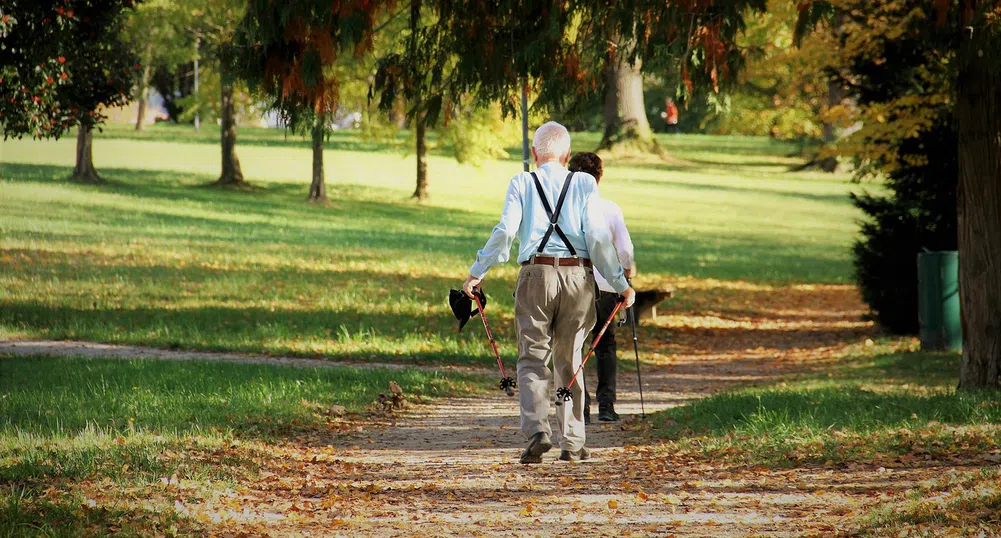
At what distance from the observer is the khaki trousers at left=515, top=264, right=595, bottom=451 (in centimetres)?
773

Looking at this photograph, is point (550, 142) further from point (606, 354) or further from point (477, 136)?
point (477, 136)

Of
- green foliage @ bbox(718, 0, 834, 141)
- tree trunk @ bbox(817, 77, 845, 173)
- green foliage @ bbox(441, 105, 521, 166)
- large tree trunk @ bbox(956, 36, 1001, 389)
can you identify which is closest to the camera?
large tree trunk @ bbox(956, 36, 1001, 389)

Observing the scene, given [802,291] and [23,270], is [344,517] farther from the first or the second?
[802,291]

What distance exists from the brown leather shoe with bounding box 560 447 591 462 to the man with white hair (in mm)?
308

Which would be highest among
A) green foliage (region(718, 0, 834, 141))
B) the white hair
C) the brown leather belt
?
green foliage (region(718, 0, 834, 141))

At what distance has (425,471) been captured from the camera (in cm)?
796

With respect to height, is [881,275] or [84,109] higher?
[84,109]

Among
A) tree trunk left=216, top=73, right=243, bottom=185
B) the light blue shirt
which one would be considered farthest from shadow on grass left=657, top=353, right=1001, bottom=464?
tree trunk left=216, top=73, right=243, bottom=185

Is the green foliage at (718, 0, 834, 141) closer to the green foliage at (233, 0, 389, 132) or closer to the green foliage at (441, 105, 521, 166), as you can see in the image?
the green foliage at (233, 0, 389, 132)

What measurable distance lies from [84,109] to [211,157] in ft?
125

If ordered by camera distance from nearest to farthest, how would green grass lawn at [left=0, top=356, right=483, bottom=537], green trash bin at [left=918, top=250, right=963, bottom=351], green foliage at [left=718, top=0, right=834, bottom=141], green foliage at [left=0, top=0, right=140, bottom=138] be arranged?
green grass lawn at [left=0, top=356, right=483, bottom=537] → green foliage at [left=0, top=0, right=140, bottom=138] → green foliage at [left=718, top=0, right=834, bottom=141] → green trash bin at [left=918, top=250, right=963, bottom=351]

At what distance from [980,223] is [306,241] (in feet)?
61.4

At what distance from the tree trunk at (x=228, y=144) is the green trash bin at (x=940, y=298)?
2398cm

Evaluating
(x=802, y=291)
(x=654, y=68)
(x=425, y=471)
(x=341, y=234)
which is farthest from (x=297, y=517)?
(x=341, y=234)
